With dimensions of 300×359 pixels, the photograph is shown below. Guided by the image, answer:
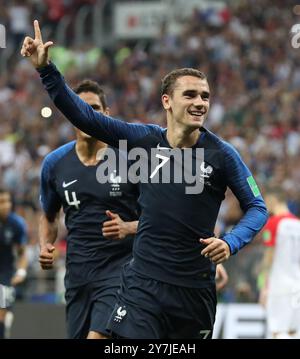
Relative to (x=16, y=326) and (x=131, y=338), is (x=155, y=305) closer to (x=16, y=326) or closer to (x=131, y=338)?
(x=131, y=338)

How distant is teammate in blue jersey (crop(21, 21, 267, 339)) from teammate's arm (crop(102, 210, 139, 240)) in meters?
0.69

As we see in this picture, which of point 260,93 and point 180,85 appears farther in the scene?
point 260,93

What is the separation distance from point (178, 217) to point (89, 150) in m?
1.99

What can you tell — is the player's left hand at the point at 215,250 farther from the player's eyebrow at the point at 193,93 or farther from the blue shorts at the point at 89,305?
the blue shorts at the point at 89,305

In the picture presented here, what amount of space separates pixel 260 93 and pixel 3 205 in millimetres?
8446

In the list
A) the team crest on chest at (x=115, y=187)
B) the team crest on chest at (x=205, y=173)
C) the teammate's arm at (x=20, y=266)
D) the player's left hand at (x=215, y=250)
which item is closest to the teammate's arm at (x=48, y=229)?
the team crest on chest at (x=115, y=187)

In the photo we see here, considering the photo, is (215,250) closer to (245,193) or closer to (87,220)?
(245,193)

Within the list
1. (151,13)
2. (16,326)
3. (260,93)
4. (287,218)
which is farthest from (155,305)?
(151,13)

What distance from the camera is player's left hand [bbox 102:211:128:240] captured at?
26.4 ft

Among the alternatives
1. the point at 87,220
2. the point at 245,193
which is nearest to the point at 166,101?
the point at 245,193

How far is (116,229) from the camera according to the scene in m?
8.06

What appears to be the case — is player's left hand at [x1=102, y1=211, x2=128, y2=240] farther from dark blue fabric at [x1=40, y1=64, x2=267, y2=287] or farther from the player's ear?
the player's ear

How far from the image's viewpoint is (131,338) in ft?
→ 23.3

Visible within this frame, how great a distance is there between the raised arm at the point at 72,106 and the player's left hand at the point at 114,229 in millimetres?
834
